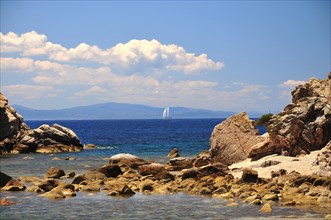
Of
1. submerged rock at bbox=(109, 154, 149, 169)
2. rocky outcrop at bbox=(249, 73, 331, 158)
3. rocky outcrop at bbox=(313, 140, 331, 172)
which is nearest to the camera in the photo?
rocky outcrop at bbox=(313, 140, 331, 172)

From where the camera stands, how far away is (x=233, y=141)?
153 feet

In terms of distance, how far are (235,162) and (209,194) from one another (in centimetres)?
1368

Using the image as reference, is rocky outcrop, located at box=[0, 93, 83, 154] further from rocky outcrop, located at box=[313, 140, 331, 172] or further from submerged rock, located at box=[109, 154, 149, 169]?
rocky outcrop, located at box=[313, 140, 331, 172]

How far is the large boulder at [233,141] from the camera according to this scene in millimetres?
46156

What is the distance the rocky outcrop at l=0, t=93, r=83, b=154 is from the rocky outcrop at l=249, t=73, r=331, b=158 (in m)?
41.7

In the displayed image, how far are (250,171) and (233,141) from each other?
39.0 feet

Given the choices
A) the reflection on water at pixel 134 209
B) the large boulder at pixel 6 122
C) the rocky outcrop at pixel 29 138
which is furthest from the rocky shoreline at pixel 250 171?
the rocky outcrop at pixel 29 138

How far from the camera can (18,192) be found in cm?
3359

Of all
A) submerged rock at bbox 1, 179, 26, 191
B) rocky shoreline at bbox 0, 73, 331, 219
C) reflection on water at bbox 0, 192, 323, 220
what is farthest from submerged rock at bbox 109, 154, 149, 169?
reflection on water at bbox 0, 192, 323, 220

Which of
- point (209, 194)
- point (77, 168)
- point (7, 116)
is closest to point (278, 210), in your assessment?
point (209, 194)

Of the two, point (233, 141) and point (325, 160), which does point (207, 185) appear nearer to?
point (325, 160)

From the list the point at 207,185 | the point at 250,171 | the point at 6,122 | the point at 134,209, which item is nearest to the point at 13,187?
the point at 134,209

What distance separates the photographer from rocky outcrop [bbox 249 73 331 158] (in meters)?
41.6

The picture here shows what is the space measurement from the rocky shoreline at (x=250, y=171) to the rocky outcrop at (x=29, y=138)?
28505 mm
